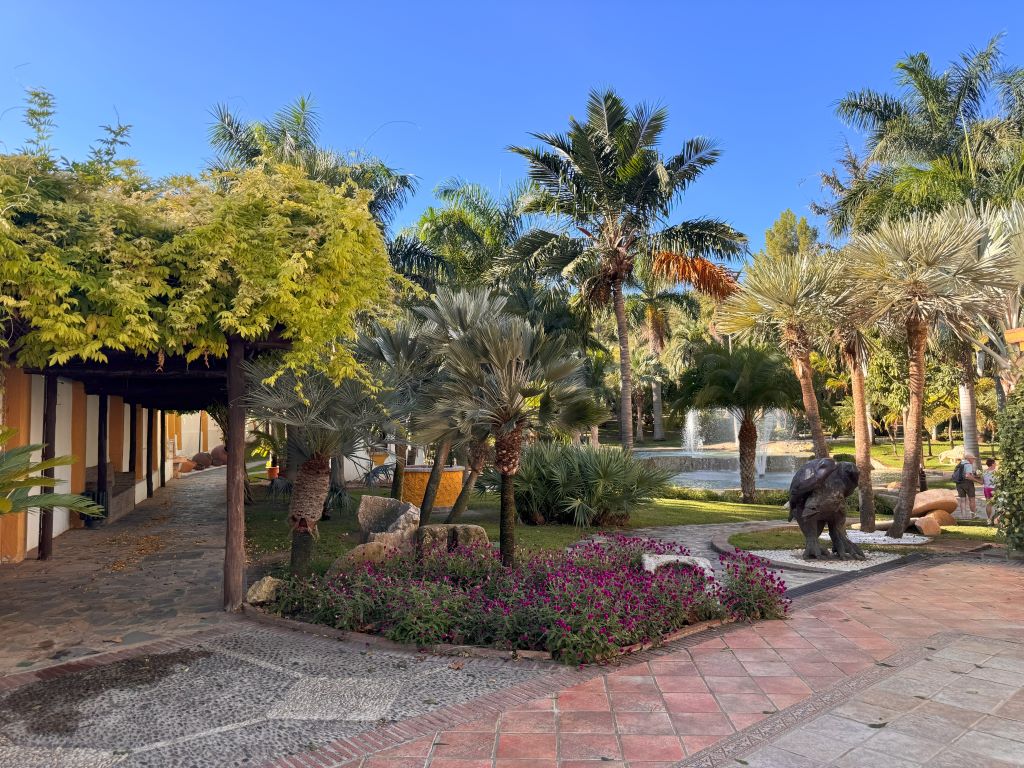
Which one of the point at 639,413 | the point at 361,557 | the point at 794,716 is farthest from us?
the point at 639,413

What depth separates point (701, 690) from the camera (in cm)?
469

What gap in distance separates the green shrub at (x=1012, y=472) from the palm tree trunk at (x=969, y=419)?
13.3 metres

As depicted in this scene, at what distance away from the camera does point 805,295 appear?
11391mm

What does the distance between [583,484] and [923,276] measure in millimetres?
6702

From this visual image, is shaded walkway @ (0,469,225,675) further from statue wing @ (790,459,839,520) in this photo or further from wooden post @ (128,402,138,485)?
statue wing @ (790,459,839,520)

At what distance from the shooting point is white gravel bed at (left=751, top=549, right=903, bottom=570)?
9.25m

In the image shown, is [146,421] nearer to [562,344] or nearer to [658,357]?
[562,344]

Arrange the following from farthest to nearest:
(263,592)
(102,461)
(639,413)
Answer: (639,413), (102,461), (263,592)

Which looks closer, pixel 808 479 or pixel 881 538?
pixel 808 479

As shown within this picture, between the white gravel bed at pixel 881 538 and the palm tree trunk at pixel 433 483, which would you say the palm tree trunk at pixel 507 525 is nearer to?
the palm tree trunk at pixel 433 483

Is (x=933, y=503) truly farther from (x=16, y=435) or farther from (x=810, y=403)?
(x=16, y=435)

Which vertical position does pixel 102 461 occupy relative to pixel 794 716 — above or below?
above

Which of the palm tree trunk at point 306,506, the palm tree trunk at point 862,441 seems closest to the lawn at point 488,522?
the palm tree trunk at point 306,506

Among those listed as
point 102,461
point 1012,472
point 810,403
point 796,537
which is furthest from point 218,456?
point 1012,472
